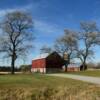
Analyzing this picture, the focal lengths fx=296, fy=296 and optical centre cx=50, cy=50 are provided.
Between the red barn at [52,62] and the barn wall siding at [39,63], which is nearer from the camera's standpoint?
the red barn at [52,62]

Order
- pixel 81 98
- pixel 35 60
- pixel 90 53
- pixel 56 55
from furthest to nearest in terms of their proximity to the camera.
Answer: pixel 35 60 < pixel 56 55 < pixel 90 53 < pixel 81 98

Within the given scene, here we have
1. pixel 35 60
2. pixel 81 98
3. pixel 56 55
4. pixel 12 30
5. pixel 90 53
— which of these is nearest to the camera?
pixel 81 98

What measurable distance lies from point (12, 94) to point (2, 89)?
48.5 inches

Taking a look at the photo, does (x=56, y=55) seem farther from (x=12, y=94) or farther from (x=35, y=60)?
(x=12, y=94)

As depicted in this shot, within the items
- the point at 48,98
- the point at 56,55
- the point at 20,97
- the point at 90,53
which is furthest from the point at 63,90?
the point at 56,55

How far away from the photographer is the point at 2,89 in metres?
22.3

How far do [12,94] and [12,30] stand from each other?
44609mm

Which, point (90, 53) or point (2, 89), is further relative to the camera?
point (90, 53)

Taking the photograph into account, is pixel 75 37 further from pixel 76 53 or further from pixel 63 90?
pixel 63 90

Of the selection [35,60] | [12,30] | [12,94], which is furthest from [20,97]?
[35,60]

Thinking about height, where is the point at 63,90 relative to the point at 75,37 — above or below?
below

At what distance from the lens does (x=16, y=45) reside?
217 feet

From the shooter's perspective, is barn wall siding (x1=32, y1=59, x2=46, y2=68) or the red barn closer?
the red barn

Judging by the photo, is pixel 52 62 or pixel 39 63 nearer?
pixel 52 62
